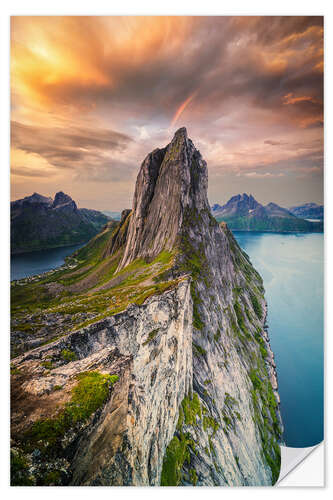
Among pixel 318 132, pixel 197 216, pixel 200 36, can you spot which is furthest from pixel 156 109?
pixel 197 216

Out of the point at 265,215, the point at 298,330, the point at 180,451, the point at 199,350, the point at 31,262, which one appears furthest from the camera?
the point at 265,215

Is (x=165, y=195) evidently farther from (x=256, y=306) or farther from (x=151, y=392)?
(x=256, y=306)

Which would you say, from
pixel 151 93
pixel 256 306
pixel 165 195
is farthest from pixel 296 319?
pixel 151 93

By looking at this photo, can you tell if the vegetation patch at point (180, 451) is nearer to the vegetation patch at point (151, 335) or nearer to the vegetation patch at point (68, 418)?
the vegetation patch at point (151, 335)

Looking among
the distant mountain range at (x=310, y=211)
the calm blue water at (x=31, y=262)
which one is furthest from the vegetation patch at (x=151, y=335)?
the distant mountain range at (x=310, y=211)

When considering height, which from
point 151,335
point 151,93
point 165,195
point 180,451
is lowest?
point 180,451

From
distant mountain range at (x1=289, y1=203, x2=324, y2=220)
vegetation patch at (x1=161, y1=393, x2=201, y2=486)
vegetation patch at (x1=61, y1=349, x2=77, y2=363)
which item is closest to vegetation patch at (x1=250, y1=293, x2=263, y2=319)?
distant mountain range at (x1=289, y1=203, x2=324, y2=220)
